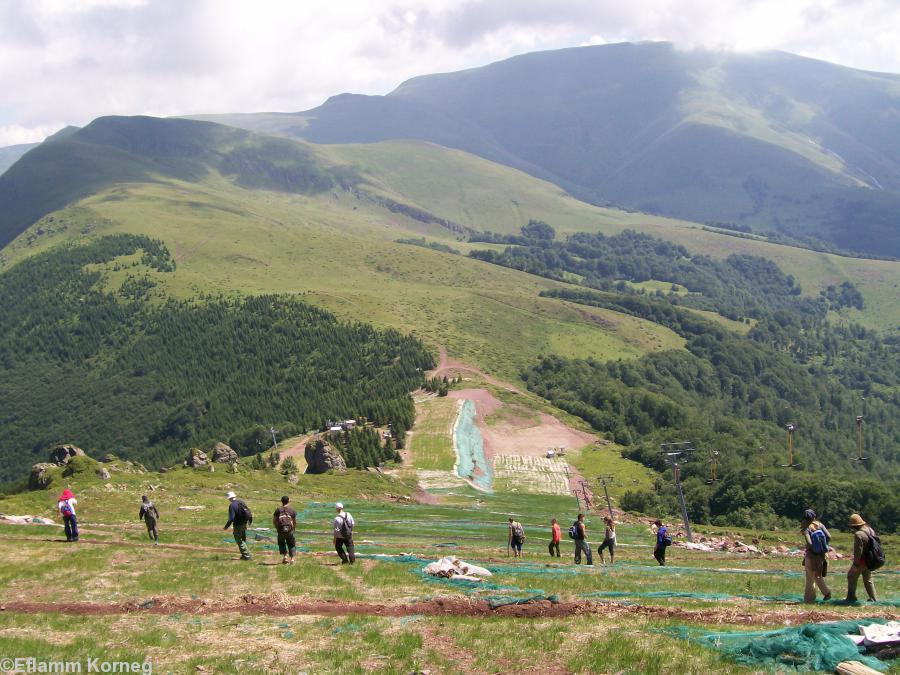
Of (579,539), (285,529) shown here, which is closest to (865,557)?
(579,539)

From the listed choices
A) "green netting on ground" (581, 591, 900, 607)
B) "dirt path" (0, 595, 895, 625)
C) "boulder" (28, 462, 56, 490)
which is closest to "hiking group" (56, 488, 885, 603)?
"green netting on ground" (581, 591, 900, 607)

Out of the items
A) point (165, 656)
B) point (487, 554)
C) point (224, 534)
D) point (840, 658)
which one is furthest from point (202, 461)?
point (840, 658)

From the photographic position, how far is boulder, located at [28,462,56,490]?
67369 millimetres

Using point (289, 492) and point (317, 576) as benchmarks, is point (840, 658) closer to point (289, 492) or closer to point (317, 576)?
point (317, 576)

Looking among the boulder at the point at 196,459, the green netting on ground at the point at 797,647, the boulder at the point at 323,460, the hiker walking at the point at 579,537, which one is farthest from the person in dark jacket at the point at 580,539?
the boulder at the point at 196,459

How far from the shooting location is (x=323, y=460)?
356ft

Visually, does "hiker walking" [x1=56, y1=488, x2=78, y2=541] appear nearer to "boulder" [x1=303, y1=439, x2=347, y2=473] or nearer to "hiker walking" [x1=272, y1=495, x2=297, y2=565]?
"hiker walking" [x1=272, y1=495, x2=297, y2=565]

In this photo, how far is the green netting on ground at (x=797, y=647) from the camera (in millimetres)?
18375

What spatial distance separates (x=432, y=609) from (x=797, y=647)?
11304 millimetres

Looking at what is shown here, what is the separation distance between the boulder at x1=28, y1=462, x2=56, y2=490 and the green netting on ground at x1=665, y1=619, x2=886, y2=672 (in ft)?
198

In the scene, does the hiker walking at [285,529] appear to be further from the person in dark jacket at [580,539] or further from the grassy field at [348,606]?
the person in dark jacket at [580,539]

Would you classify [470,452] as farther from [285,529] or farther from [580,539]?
[285,529]

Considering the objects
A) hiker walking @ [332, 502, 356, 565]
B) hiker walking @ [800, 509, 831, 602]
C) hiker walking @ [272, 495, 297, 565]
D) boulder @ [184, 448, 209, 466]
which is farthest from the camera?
boulder @ [184, 448, 209, 466]

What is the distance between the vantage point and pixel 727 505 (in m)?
119
